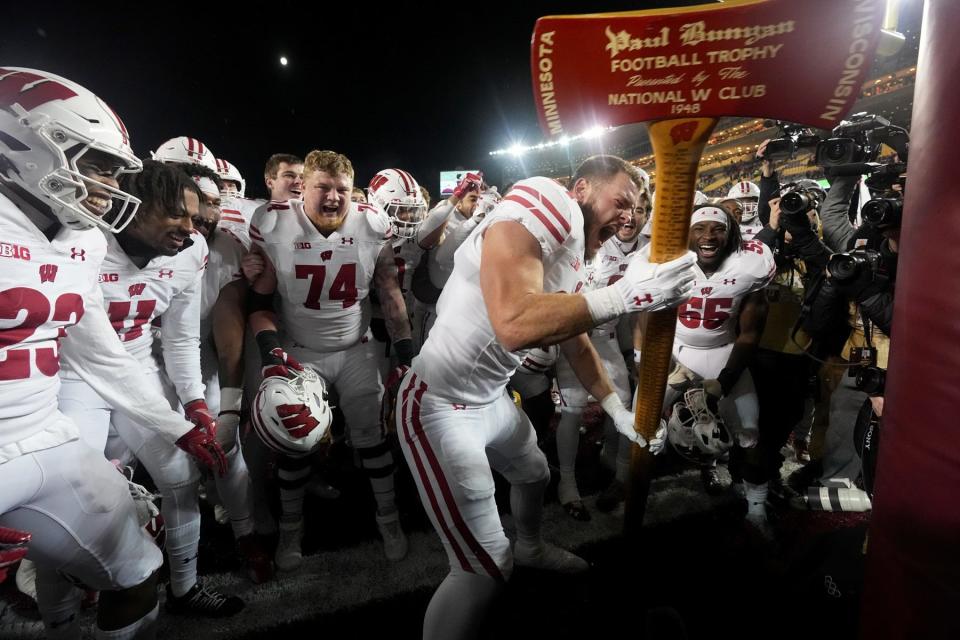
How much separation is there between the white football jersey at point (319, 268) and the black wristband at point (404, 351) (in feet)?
0.90

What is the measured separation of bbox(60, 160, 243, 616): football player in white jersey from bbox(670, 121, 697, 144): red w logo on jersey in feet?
7.02

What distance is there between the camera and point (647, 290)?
1.44m

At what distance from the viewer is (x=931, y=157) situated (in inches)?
33.7

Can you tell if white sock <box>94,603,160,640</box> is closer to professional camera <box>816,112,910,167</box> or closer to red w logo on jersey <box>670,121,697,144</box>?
red w logo on jersey <box>670,121,697,144</box>

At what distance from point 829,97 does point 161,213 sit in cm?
261

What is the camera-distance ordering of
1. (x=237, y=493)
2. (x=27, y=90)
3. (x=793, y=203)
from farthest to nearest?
1. (x=793, y=203)
2. (x=237, y=493)
3. (x=27, y=90)

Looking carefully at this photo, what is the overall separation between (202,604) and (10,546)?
1220 millimetres

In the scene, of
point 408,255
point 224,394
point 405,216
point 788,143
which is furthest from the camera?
point 405,216

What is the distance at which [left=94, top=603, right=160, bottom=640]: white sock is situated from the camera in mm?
1601

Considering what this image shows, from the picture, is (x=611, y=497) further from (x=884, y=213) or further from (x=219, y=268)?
(x=219, y=268)

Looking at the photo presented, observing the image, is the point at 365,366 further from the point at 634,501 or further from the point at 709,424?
the point at 709,424

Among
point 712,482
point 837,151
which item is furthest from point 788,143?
point 712,482

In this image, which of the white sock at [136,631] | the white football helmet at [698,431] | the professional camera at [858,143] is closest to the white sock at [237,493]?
the white sock at [136,631]

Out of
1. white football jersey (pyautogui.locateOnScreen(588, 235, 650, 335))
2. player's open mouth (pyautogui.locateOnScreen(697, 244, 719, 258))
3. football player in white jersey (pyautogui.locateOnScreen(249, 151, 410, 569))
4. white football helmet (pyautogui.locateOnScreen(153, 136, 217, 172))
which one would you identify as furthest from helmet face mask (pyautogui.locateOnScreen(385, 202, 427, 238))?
player's open mouth (pyautogui.locateOnScreen(697, 244, 719, 258))
